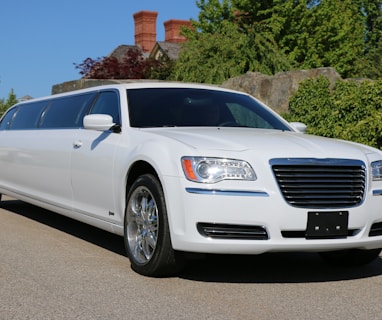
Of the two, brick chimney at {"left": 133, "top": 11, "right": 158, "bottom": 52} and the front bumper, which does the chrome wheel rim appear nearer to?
the front bumper

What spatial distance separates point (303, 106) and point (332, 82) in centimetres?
120

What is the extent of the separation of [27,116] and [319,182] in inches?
205

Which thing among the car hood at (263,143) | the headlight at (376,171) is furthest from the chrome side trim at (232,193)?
the headlight at (376,171)

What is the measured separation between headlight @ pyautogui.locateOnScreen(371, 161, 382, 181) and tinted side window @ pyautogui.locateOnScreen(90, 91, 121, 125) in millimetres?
2345

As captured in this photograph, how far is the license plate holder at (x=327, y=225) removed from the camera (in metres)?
5.35

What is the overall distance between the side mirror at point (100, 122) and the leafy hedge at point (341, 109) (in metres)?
6.20

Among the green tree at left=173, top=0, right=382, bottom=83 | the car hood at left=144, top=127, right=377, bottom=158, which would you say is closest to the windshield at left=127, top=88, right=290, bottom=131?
the car hood at left=144, top=127, right=377, bottom=158

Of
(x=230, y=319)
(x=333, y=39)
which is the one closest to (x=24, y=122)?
(x=230, y=319)

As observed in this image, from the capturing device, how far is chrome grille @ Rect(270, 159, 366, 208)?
5348 mm

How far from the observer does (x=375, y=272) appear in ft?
20.5

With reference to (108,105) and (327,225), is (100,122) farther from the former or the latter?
(327,225)

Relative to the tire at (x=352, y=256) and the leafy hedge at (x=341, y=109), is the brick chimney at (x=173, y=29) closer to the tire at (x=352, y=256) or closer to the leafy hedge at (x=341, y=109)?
the leafy hedge at (x=341, y=109)

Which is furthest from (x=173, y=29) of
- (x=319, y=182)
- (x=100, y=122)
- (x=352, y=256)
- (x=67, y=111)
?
(x=319, y=182)

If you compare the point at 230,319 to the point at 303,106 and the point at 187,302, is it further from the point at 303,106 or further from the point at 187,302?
the point at 303,106
